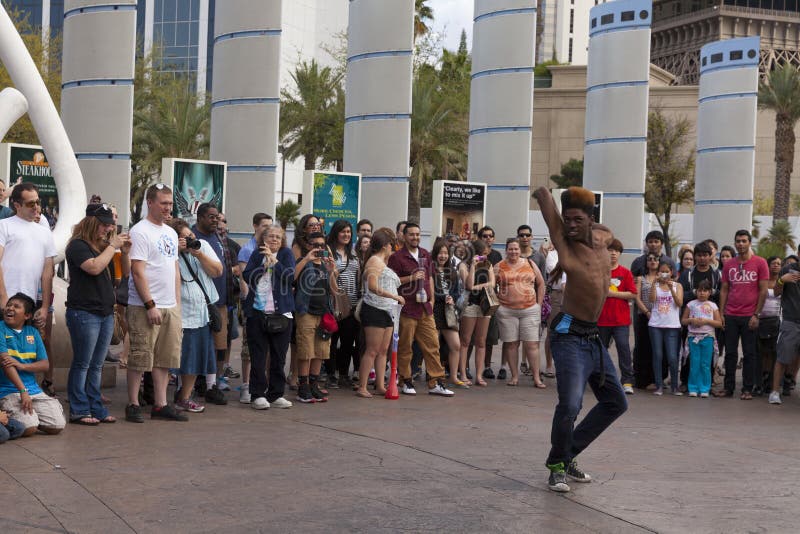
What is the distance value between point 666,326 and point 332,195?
713 cm

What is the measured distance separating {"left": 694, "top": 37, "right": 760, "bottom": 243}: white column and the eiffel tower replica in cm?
7591

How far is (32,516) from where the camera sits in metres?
5.66

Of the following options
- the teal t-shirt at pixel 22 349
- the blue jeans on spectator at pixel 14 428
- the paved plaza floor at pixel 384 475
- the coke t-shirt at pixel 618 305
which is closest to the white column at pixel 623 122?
the coke t-shirt at pixel 618 305

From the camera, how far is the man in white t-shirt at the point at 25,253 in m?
8.42

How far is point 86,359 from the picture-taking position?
8570 millimetres

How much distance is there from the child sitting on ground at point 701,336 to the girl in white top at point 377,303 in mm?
3912

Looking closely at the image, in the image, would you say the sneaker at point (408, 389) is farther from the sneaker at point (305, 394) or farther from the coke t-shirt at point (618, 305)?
the coke t-shirt at point (618, 305)

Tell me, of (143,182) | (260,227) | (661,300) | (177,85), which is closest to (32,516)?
(260,227)

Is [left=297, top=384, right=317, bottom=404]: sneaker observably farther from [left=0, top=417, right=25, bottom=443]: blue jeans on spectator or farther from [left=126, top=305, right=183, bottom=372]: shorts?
[left=0, top=417, right=25, bottom=443]: blue jeans on spectator

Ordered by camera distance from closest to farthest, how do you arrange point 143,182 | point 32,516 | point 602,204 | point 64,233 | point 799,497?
1. point 32,516
2. point 799,497
3. point 64,233
4. point 602,204
5. point 143,182

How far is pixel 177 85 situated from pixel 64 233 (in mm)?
36728

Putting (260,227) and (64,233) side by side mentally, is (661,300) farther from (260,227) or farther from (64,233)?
(64,233)

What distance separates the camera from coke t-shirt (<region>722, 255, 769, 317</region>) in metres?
12.8

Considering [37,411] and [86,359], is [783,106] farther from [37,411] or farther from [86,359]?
[37,411]
